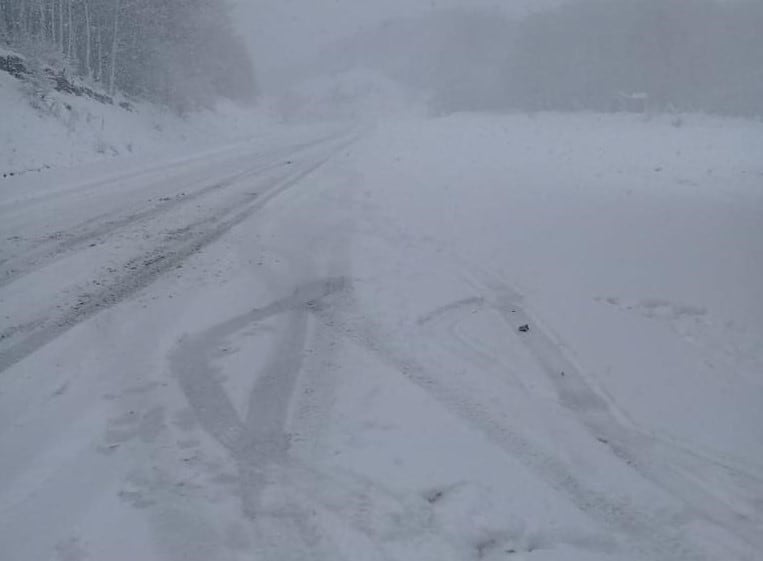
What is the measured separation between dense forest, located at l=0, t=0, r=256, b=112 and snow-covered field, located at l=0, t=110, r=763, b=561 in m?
17.3

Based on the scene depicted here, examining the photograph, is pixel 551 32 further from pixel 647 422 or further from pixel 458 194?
pixel 647 422

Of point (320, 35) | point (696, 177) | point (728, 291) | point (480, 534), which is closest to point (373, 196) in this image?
point (728, 291)

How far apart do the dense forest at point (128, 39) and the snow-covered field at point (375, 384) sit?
17.3 m

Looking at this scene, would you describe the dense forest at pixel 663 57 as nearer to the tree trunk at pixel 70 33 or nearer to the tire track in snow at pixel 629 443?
the tree trunk at pixel 70 33

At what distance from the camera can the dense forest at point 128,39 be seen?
77.3 feet

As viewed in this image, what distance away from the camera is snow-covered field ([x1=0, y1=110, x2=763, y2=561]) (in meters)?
2.71

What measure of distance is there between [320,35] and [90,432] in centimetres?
13556

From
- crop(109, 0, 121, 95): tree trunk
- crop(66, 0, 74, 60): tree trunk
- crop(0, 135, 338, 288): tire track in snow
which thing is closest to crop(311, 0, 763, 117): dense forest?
crop(109, 0, 121, 95): tree trunk

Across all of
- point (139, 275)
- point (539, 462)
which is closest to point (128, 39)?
point (139, 275)

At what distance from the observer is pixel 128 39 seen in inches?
1022

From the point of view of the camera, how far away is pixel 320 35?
126938 millimetres

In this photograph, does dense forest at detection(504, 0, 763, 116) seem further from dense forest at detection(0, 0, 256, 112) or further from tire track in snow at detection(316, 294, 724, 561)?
tire track in snow at detection(316, 294, 724, 561)

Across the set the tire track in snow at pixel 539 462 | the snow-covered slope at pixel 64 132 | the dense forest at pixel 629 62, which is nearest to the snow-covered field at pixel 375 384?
the tire track in snow at pixel 539 462

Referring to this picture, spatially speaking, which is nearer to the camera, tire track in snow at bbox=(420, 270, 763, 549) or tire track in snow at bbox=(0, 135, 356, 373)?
tire track in snow at bbox=(420, 270, 763, 549)
